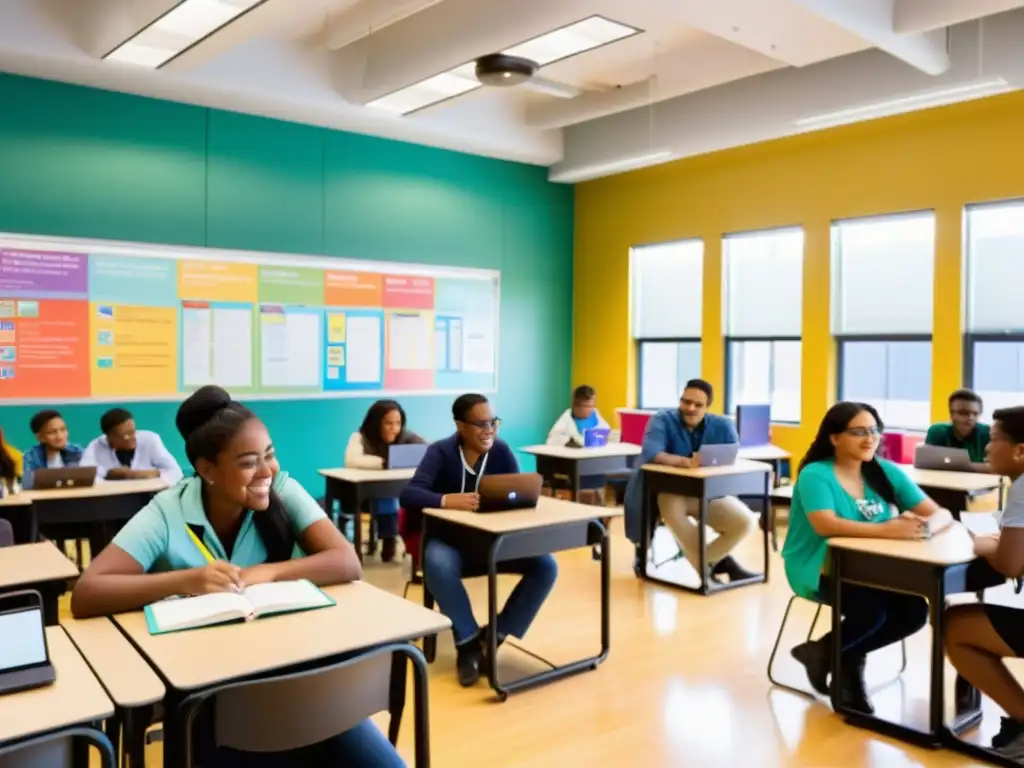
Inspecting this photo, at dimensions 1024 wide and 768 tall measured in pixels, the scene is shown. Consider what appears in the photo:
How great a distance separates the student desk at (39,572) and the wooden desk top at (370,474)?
2.14 m

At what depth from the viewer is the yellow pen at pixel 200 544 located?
217 cm

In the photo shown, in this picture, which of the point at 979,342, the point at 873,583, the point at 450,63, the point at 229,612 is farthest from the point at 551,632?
the point at 979,342

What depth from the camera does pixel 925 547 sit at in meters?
3.00

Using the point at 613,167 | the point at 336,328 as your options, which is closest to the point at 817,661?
the point at 336,328

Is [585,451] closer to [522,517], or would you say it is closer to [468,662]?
[522,517]

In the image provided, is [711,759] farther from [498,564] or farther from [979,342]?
[979,342]

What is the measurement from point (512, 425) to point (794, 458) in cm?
278

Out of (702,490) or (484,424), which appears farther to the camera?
(702,490)

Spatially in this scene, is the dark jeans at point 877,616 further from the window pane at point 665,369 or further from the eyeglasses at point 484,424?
the window pane at point 665,369

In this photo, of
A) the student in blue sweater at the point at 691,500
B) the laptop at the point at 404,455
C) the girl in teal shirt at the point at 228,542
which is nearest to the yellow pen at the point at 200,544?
the girl in teal shirt at the point at 228,542

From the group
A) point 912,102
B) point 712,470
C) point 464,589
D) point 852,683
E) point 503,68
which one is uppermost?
point 503,68

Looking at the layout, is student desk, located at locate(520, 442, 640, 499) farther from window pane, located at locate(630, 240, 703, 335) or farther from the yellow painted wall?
window pane, located at locate(630, 240, 703, 335)

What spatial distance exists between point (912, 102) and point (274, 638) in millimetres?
5502

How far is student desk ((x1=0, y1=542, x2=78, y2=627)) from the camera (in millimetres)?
2594
